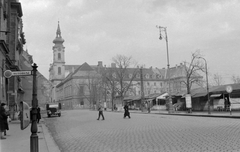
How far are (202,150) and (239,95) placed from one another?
32.0 meters

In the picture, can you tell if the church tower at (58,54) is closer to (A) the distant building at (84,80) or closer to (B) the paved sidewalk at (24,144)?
(A) the distant building at (84,80)

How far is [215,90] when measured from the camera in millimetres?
39438

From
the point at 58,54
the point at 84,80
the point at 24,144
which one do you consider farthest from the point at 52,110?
the point at 58,54

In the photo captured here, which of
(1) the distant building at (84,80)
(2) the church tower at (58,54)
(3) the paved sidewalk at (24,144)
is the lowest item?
(3) the paved sidewalk at (24,144)

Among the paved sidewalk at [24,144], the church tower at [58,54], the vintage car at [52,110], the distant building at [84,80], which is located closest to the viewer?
the paved sidewalk at [24,144]

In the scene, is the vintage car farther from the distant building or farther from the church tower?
the church tower

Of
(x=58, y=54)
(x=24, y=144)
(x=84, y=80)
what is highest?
(x=58, y=54)

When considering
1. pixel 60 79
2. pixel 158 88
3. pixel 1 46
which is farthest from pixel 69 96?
pixel 1 46

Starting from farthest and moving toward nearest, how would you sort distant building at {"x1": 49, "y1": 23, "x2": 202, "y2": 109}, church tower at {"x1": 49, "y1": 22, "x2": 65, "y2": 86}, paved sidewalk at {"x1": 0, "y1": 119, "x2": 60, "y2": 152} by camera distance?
church tower at {"x1": 49, "y1": 22, "x2": 65, "y2": 86}, distant building at {"x1": 49, "y1": 23, "x2": 202, "y2": 109}, paved sidewalk at {"x1": 0, "y1": 119, "x2": 60, "y2": 152}

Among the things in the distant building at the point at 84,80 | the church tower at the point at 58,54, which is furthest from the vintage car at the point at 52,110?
the church tower at the point at 58,54

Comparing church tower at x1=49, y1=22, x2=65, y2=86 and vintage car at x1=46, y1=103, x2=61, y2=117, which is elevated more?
church tower at x1=49, y1=22, x2=65, y2=86

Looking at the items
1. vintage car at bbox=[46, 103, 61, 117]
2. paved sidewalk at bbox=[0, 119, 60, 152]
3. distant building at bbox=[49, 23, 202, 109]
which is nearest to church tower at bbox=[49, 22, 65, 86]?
distant building at bbox=[49, 23, 202, 109]

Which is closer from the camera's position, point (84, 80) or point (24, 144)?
point (24, 144)

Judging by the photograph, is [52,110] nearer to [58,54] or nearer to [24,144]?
[24,144]
